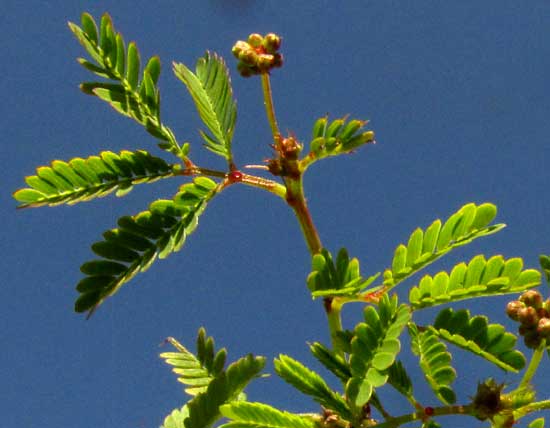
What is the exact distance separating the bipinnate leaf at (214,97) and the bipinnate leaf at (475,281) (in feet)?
2.12

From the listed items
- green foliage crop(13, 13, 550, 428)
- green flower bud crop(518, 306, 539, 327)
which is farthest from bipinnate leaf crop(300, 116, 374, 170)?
green flower bud crop(518, 306, 539, 327)

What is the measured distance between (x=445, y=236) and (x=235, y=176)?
0.57m

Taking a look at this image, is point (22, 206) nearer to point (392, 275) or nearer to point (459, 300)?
point (392, 275)

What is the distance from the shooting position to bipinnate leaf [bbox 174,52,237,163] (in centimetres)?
239

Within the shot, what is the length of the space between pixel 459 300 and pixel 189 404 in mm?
728

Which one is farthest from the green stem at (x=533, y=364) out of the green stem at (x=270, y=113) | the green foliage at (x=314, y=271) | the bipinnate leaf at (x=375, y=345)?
the green stem at (x=270, y=113)

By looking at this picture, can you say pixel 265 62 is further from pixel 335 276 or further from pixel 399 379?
pixel 399 379

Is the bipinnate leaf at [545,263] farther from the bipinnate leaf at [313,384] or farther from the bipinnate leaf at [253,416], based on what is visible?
the bipinnate leaf at [253,416]

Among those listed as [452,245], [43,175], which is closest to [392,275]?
[452,245]

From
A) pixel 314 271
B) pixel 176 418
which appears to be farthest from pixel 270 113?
pixel 176 418

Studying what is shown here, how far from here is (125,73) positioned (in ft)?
8.05

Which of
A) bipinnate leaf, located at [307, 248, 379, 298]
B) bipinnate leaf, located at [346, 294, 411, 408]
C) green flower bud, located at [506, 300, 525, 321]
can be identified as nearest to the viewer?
bipinnate leaf, located at [346, 294, 411, 408]

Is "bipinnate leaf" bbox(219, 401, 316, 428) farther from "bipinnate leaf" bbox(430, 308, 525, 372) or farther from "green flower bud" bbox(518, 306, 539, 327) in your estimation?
"green flower bud" bbox(518, 306, 539, 327)

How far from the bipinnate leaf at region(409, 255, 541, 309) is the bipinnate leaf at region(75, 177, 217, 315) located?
0.61 m
